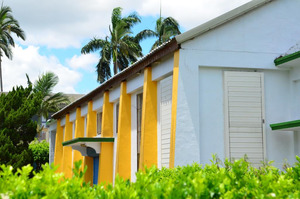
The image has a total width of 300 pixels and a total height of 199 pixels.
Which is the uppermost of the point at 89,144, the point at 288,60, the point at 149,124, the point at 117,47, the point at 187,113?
the point at 117,47

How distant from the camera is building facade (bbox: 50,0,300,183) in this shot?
12719mm

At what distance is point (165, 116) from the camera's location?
13977 millimetres

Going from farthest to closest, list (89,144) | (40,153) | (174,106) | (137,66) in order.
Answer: (40,153)
(89,144)
(137,66)
(174,106)

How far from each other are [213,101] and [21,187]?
31.4 feet

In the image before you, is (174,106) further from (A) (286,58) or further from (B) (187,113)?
(A) (286,58)

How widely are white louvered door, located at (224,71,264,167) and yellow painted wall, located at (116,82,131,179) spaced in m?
5.46

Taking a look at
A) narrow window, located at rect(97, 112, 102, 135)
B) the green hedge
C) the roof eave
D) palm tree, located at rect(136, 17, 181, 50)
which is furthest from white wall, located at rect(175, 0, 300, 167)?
palm tree, located at rect(136, 17, 181, 50)

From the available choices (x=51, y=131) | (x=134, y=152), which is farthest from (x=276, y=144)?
(x=51, y=131)

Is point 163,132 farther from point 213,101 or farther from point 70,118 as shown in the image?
point 70,118

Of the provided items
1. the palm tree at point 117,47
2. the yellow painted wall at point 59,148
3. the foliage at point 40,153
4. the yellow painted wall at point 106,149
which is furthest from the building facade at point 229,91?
the palm tree at point 117,47

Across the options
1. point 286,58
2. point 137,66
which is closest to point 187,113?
point 286,58

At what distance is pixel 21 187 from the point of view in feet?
13.1

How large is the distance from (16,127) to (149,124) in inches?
456

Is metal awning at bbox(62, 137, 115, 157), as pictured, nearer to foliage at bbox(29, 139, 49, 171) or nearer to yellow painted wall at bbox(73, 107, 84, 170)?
yellow painted wall at bbox(73, 107, 84, 170)
